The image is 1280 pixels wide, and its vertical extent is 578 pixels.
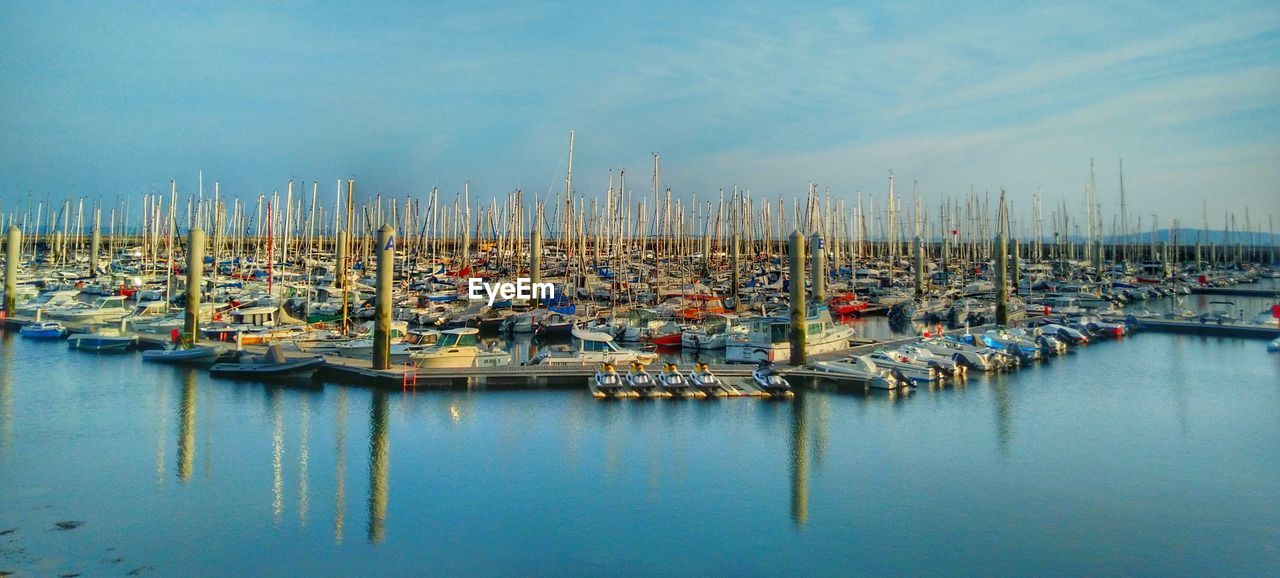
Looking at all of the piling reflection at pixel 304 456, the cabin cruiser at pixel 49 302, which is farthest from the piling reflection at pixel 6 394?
the cabin cruiser at pixel 49 302

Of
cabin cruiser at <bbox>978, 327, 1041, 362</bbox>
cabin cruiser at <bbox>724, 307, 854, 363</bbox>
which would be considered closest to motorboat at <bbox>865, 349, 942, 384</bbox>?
cabin cruiser at <bbox>724, 307, 854, 363</bbox>

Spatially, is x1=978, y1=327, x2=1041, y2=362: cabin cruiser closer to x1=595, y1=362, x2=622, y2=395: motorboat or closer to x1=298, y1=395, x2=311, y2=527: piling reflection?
x1=595, y1=362, x2=622, y2=395: motorboat

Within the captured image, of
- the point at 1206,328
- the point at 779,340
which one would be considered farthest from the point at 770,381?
the point at 1206,328

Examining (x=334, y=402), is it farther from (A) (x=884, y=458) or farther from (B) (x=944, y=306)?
(B) (x=944, y=306)

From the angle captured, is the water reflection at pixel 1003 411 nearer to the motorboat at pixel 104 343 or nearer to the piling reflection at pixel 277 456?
the piling reflection at pixel 277 456

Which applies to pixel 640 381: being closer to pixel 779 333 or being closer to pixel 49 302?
pixel 779 333

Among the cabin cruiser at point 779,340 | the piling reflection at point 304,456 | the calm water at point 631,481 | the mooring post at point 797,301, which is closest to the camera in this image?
the calm water at point 631,481

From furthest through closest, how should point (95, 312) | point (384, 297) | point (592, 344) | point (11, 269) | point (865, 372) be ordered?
point (11, 269) → point (95, 312) → point (592, 344) → point (865, 372) → point (384, 297)

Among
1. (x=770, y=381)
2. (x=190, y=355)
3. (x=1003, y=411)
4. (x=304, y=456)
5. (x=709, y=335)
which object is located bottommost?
(x=304, y=456)
